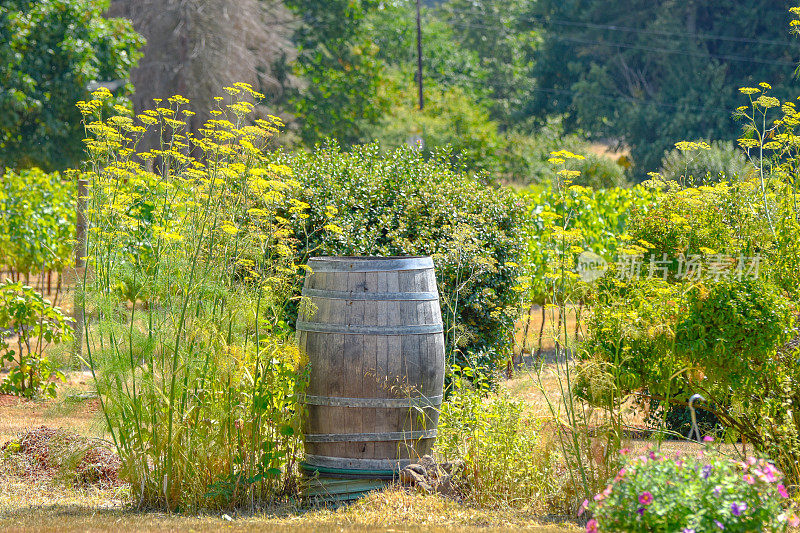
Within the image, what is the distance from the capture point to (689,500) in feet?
8.81

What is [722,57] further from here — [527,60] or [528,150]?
[527,60]

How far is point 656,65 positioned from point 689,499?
3087 cm

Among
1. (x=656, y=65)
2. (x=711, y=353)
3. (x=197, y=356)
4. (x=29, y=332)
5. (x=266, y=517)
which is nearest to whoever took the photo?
(x=711, y=353)

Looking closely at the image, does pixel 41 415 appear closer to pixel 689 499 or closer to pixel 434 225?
pixel 434 225

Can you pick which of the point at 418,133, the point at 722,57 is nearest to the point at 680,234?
the point at 418,133

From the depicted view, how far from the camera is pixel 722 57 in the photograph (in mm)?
28734

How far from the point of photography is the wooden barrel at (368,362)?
14.9 ft

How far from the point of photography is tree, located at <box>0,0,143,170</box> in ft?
37.1

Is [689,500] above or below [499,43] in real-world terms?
below

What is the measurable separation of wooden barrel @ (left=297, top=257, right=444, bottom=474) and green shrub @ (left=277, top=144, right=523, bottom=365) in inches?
46.0

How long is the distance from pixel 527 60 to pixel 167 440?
40097mm

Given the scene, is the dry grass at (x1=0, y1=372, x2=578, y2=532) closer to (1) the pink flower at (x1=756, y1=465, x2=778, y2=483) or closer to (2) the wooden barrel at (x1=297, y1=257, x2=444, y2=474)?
(2) the wooden barrel at (x1=297, y1=257, x2=444, y2=474)

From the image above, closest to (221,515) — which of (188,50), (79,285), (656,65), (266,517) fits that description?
(266,517)

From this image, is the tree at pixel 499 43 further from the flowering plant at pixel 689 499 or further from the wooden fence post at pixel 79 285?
the flowering plant at pixel 689 499
